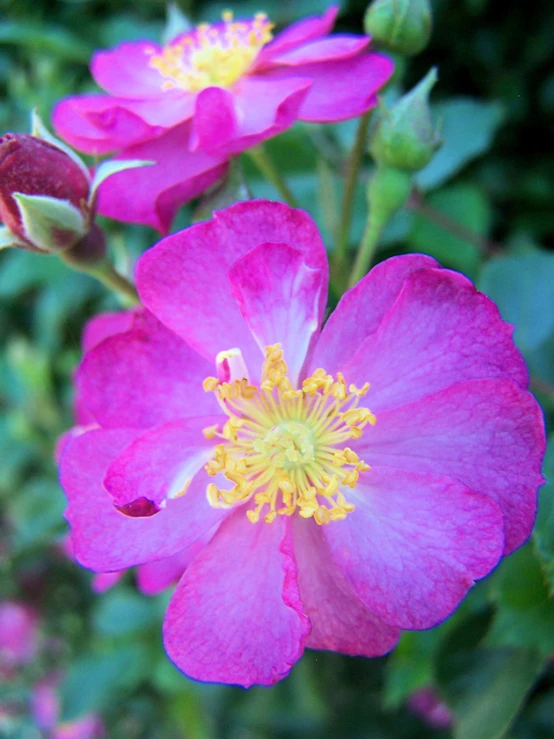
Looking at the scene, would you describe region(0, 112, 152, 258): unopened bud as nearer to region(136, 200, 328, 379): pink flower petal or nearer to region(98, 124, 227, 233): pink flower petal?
region(98, 124, 227, 233): pink flower petal

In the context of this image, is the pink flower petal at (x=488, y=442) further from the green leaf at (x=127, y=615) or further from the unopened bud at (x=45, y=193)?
the green leaf at (x=127, y=615)

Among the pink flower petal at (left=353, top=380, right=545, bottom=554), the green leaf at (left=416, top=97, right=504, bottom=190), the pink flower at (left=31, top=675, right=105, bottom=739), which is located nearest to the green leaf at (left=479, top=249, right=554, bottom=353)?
the green leaf at (left=416, top=97, right=504, bottom=190)

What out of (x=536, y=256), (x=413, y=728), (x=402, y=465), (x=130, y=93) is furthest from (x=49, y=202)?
(x=413, y=728)

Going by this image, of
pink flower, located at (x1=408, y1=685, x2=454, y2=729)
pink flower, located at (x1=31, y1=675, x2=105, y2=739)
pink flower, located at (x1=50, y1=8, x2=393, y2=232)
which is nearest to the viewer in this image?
pink flower, located at (x1=50, y1=8, x2=393, y2=232)

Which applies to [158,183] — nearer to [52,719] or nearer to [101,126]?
[101,126]

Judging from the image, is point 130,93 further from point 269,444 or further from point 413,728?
point 413,728

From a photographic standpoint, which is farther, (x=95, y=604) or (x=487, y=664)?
(x=95, y=604)
